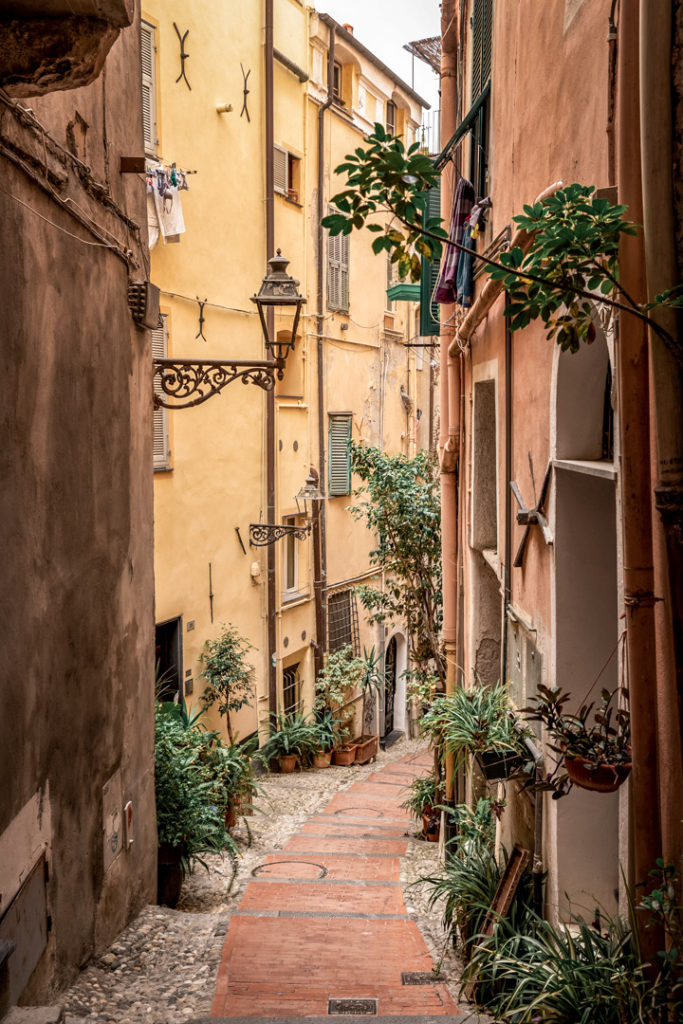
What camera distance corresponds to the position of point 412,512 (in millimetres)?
13961

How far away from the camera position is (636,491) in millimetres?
3492

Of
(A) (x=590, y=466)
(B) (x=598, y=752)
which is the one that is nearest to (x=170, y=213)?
(A) (x=590, y=466)

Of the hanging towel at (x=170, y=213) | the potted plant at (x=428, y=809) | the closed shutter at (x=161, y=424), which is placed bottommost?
the potted plant at (x=428, y=809)

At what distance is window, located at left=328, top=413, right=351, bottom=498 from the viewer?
19.3 metres

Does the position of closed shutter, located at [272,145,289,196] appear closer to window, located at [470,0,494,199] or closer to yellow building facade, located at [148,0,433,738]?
yellow building facade, located at [148,0,433,738]

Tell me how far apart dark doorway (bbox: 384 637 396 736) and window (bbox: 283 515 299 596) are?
4.55 meters

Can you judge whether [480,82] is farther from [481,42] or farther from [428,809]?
[428,809]

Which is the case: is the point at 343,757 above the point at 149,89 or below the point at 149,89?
below

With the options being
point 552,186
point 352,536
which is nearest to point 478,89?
point 552,186

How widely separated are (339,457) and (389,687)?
568cm

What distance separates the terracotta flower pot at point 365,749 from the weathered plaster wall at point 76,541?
1031 centimetres

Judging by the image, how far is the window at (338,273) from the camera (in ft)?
62.7

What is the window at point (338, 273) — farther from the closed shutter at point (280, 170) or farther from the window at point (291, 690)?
the window at point (291, 690)

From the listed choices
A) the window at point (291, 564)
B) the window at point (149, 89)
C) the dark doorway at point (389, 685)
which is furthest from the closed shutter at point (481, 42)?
the dark doorway at point (389, 685)
